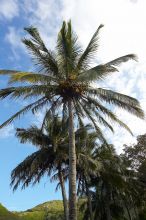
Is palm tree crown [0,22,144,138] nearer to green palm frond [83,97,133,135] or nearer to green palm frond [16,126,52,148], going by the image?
green palm frond [83,97,133,135]

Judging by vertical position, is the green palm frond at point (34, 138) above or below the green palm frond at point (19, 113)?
above

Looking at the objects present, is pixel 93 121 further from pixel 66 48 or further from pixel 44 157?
pixel 44 157

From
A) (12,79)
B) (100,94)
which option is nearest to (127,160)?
(100,94)

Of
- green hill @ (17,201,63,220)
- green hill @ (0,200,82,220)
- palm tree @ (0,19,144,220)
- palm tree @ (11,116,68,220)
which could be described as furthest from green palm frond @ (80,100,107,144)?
green hill @ (17,201,63,220)

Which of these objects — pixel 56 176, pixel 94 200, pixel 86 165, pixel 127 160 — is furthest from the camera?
pixel 94 200

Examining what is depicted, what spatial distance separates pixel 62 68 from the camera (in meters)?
21.8

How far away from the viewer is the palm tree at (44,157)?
3284 cm

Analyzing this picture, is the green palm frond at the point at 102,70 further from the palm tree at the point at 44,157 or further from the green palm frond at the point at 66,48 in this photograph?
the palm tree at the point at 44,157

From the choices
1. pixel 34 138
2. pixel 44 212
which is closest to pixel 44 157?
pixel 34 138

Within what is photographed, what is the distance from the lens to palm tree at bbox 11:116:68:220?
32.8 metres

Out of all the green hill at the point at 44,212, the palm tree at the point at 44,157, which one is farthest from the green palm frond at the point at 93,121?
the green hill at the point at 44,212

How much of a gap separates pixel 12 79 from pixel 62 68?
285 centimetres

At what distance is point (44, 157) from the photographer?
3306 cm

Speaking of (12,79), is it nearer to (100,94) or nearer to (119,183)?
(100,94)
